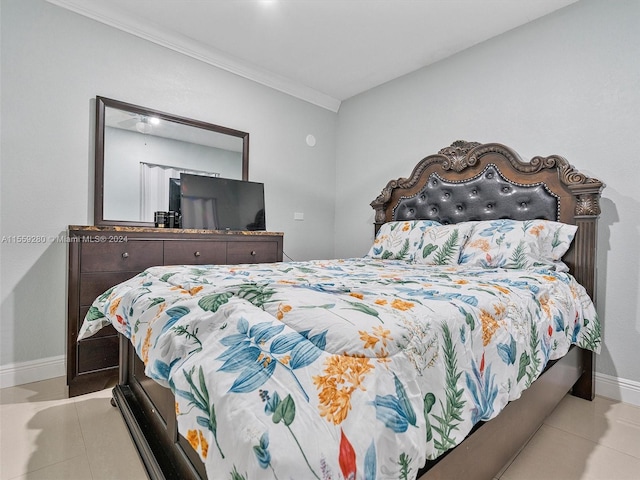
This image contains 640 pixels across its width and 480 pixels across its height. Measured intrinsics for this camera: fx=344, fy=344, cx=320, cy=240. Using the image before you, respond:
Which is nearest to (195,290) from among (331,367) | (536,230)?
(331,367)

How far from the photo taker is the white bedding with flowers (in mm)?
590

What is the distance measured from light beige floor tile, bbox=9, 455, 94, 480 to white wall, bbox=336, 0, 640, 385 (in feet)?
9.22

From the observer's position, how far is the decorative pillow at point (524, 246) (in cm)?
204

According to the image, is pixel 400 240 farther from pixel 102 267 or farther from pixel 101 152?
pixel 101 152

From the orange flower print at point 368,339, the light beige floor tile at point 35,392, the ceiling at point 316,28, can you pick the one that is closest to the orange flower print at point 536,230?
the ceiling at point 316,28

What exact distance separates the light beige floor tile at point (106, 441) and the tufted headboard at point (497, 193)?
2480 millimetres

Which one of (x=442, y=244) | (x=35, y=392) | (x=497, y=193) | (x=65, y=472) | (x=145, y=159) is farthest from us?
(x=145, y=159)

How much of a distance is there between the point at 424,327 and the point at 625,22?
2548mm

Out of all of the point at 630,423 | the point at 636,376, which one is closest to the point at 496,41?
the point at 636,376

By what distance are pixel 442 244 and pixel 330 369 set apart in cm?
195

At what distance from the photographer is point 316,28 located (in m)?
2.62

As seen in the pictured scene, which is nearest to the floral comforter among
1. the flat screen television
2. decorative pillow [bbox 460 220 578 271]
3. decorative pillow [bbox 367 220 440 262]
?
decorative pillow [bbox 460 220 578 271]

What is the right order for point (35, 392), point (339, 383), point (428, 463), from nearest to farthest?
point (339, 383), point (428, 463), point (35, 392)

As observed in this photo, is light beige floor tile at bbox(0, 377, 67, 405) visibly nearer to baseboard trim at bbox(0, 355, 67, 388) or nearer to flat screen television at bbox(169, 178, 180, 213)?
baseboard trim at bbox(0, 355, 67, 388)
